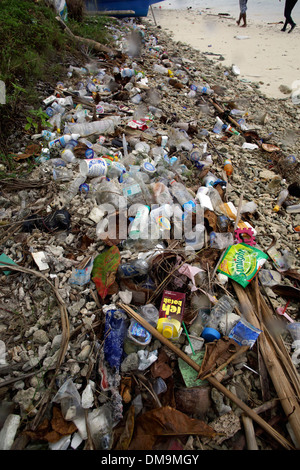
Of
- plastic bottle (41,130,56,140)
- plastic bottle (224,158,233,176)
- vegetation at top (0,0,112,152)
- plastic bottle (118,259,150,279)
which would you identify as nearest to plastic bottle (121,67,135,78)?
vegetation at top (0,0,112,152)

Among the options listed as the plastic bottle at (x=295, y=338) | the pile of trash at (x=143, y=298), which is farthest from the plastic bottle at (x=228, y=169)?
the plastic bottle at (x=295, y=338)

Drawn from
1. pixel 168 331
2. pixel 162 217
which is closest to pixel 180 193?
pixel 162 217

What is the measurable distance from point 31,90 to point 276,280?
3872mm

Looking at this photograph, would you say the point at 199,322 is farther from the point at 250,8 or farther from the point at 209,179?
the point at 250,8

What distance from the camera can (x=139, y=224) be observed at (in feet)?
6.87

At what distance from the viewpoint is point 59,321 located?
164 centimetres

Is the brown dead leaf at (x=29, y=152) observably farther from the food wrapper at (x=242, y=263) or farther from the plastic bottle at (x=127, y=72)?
the plastic bottle at (x=127, y=72)

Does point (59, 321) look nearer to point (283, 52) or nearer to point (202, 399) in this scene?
point (202, 399)

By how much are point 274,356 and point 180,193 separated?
1545 millimetres

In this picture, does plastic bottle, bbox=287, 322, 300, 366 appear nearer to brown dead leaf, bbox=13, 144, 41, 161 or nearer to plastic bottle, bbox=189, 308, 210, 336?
plastic bottle, bbox=189, 308, 210, 336

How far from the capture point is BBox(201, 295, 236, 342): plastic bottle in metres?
1.58

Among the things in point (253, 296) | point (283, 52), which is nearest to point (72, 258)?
point (253, 296)

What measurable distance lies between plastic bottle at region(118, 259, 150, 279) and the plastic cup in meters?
1.13

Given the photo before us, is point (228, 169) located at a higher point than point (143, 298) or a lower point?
higher
